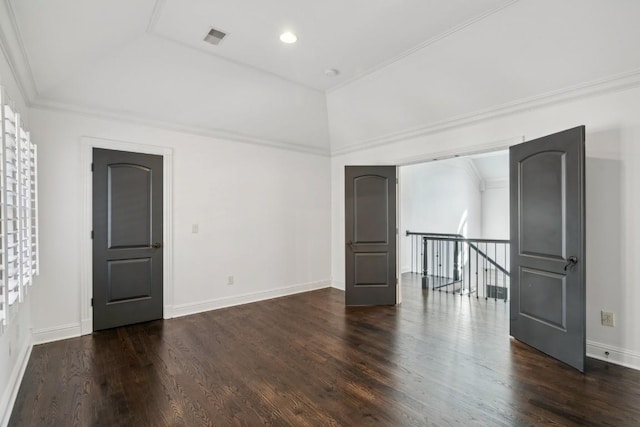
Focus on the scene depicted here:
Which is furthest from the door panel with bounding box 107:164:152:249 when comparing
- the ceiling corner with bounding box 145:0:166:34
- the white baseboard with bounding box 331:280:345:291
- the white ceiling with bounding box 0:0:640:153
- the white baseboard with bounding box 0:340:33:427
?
the white baseboard with bounding box 331:280:345:291

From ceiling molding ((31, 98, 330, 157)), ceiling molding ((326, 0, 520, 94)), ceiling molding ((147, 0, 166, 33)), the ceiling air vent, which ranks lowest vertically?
ceiling molding ((31, 98, 330, 157))

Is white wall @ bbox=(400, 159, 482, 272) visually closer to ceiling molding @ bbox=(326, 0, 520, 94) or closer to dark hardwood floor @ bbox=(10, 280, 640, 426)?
ceiling molding @ bbox=(326, 0, 520, 94)

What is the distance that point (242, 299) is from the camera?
4.90 meters

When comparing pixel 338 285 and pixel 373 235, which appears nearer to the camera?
pixel 373 235

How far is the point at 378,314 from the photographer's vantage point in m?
4.41

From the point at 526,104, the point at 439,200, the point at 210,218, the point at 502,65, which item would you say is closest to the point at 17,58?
the point at 210,218

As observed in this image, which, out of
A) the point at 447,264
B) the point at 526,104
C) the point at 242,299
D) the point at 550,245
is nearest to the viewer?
the point at 550,245

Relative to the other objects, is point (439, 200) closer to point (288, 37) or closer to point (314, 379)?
point (288, 37)

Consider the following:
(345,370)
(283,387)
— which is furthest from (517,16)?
(283,387)

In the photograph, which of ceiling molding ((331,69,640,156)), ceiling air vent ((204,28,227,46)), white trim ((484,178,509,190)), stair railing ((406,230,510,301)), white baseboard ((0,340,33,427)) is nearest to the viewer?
white baseboard ((0,340,33,427))

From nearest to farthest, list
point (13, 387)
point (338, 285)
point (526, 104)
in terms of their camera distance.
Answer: point (13, 387) → point (526, 104) → point (338, 285)

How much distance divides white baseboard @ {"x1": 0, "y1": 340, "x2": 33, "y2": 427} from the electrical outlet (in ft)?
16.0

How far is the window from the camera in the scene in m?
1.80

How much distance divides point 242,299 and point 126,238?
1857 mm
